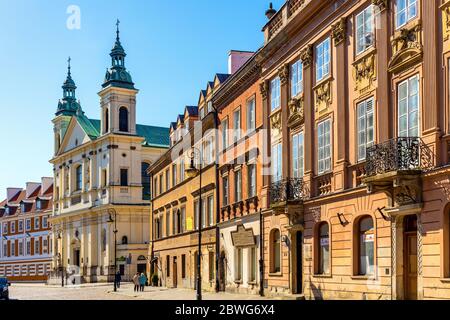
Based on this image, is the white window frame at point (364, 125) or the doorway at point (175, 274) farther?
the doorway at point (175, 274)

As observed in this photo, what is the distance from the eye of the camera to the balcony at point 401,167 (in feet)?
63.3

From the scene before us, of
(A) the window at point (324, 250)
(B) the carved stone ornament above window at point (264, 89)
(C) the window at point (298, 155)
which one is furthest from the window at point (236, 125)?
(A) the window at point (324, 250)

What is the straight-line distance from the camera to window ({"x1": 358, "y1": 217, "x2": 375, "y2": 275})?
22.8 m

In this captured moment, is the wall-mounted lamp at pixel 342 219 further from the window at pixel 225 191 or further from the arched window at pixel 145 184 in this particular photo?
the arched window at pixel 145 184

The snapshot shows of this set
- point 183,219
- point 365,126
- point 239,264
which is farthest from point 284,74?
point 183,219

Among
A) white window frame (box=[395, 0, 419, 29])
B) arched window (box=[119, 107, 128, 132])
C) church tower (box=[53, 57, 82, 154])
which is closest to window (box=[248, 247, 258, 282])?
white window frame (box=[395, 0, 419, 29])

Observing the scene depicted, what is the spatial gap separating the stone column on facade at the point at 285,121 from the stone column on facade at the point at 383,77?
8.30 m

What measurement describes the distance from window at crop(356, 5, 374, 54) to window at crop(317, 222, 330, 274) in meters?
6.83

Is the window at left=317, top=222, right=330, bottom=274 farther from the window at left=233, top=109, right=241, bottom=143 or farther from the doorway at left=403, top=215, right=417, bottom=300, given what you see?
the window at left=233, top=109, right=241, bottom=143

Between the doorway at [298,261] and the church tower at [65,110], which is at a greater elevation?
the church tower at [65,110]

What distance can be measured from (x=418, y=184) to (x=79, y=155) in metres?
76.3

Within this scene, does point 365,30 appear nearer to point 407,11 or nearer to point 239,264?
point 407,11
